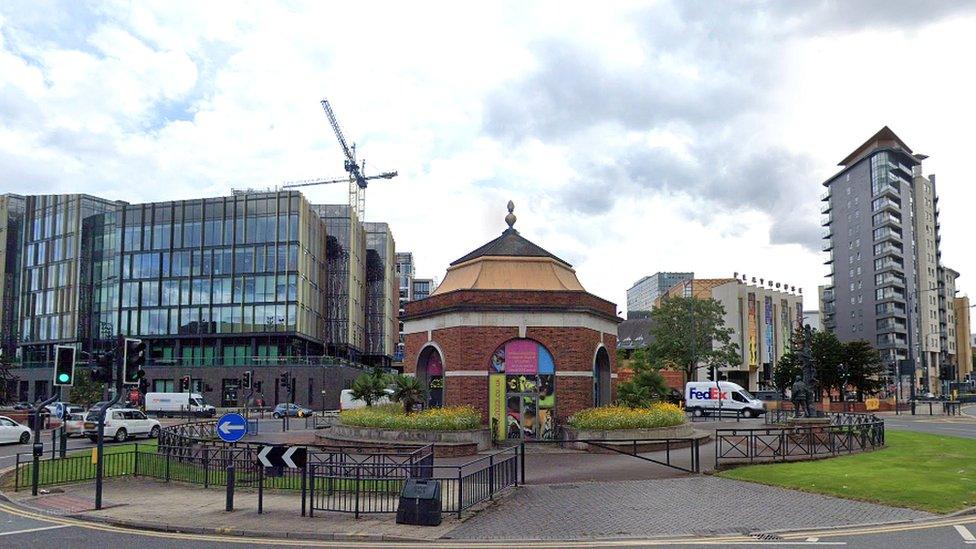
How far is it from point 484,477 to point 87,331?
93083mm

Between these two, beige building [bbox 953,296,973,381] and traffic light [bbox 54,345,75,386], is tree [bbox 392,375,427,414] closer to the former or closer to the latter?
traffic light [bbox 54,345,75,386]

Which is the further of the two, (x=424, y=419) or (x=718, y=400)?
(x=718, y=400)

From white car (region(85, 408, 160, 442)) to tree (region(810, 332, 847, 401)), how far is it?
58480 millimetres

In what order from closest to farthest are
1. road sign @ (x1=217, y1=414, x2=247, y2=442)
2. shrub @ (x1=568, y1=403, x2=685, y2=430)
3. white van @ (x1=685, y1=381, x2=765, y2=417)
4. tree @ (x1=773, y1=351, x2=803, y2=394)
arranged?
road sign @ (x1=217, y1=414, x2=247, y2=442)
shrub @ (x1=568, y1=403, x2=685, y2=430)
white van @ (x1=685, y1=381, x2=765, y2=417)
tree @ (x1=773, y1=351, x2=803, y2=394)

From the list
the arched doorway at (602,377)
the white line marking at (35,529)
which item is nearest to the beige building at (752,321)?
the arched doorway at (602,377)

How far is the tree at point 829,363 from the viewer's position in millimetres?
74125

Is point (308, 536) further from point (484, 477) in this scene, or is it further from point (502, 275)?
point (502, 275)

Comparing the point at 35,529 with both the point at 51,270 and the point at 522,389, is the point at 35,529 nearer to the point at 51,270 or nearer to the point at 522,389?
the point at 522,389

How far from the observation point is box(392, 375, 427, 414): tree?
29781 millimetres

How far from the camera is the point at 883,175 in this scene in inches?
4345

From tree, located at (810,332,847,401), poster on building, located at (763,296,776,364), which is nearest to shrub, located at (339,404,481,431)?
tree, located at (810,332,847,401)


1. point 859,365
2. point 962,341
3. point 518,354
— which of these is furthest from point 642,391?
point 962,341

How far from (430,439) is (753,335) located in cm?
9945

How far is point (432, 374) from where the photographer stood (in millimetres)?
32969
